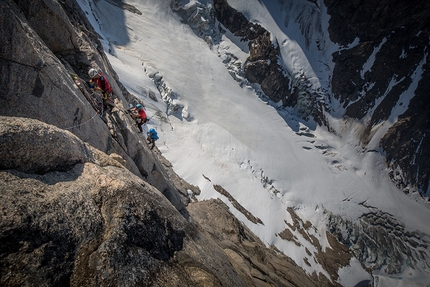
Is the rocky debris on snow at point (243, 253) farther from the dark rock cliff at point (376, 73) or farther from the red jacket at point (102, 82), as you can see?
the dark rock cliff at point (376, 73)

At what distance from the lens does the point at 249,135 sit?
5131cm

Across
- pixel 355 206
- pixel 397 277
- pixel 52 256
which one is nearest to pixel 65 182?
pixel 52 256

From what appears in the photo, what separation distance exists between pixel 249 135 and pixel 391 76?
2079 inches

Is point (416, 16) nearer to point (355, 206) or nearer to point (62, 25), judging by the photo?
point (355, 206)

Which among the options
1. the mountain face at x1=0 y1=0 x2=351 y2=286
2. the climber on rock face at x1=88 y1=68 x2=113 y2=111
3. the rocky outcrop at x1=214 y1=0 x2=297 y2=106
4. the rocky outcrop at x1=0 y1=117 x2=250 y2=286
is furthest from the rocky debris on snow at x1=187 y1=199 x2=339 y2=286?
the rocky outcrop at x1=214 y1=0 x2=297 y2=106

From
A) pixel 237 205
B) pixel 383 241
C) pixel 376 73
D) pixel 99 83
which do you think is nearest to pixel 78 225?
pixel 99 83

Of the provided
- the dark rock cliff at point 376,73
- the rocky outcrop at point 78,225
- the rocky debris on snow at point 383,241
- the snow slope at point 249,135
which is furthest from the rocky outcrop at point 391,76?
the rocky outcrop at point 78,225

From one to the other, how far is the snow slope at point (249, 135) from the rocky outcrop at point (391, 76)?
618cm

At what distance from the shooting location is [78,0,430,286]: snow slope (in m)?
37.2

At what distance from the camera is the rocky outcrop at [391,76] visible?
59.6 metres

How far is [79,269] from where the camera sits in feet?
9.88

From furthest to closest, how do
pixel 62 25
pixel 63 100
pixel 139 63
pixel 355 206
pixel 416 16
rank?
pixel 416 16 → pixel 355 206 → pixel 139 63 → pixel 62 25 → pixel 63 100

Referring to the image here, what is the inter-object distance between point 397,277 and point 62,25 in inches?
2814

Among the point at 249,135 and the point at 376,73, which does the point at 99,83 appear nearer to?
the point at 249,135
